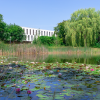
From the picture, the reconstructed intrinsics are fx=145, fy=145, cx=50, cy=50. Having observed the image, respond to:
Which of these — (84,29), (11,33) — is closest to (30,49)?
(84,29)

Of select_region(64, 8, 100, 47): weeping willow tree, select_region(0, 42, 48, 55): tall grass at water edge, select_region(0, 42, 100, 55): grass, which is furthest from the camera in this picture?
select_region(64, 8, 100, 47): weeping willow tree

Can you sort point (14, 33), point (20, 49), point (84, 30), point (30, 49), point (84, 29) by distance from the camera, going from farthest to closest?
point (14, 33) → point (84, 30) → point (84, 29) → point (30, 49) → point (20, 49)

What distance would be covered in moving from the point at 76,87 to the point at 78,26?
2442cm

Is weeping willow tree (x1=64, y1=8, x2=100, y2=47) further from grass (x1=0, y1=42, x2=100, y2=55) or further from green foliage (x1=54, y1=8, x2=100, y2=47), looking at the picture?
grass (x1=0, y1=42, x2=100, y2=55)

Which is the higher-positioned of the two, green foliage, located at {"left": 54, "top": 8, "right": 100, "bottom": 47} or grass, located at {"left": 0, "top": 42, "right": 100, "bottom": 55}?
green foliage, located at {"left": 54, "top": 8, "right": 100, "bottom": 47}

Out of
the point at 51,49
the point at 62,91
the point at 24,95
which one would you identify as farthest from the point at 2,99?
the point at 51,49

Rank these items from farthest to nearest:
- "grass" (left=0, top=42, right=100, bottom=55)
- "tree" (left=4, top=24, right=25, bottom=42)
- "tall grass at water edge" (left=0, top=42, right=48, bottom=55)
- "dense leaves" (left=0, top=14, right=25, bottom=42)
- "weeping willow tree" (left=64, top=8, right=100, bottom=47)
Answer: "tree" (left=4, top=24, right=25, bottom=42) < "dense leaves" (left=0, top=14, right=25, bottom=42) < "weeping willow tree" (left=64, top=8, right=100, bottom=47) < "grass" (left=0, top=42, right=100, bottom=55) < "tall grass at water edge" (left=0, top=42, right=48, bottom=55)

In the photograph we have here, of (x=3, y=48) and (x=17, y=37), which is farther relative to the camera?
(x=17, y=37)

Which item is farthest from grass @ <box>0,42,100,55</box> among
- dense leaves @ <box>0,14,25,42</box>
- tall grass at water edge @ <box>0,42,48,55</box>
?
dense leaves @ <box>0,14,25,42</box>

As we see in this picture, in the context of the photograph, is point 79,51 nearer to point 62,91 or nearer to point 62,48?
point 62,48

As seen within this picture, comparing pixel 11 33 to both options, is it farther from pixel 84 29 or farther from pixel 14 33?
pixel 84 29

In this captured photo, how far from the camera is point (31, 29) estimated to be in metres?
68.6

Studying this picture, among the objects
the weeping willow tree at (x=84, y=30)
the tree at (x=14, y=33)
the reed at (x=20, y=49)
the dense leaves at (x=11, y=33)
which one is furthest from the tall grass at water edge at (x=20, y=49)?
the tree at (x=14, y=33)

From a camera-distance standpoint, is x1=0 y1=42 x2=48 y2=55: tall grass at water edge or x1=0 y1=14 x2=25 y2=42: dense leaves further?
x1=0 y1=14 x2=25 y2=42: dense leaves
